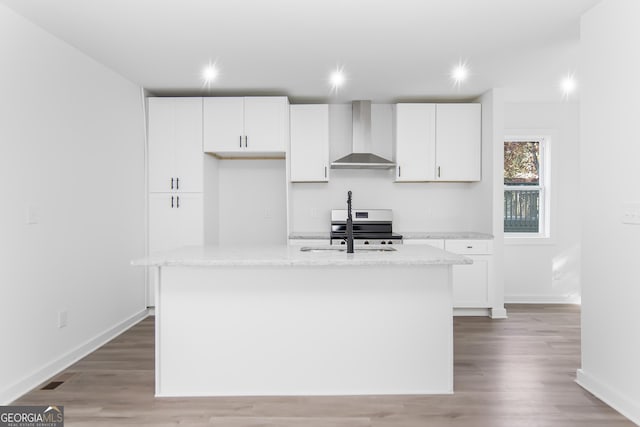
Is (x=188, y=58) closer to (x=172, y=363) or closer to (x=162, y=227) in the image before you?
(x=162, y=227)

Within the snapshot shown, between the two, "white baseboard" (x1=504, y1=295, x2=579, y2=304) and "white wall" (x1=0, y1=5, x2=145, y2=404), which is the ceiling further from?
"white baseboard" (x1=504, y1=295, x2=579, y2=304)

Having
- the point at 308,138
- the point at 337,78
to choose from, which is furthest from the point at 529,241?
the point at 337,78

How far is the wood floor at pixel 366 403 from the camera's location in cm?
246

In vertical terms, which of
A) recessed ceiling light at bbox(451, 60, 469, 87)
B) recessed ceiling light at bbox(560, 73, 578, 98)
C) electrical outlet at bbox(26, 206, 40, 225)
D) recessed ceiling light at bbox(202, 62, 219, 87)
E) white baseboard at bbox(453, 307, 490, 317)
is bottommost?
white baseboard at bbox(453, 307, 490, 317)

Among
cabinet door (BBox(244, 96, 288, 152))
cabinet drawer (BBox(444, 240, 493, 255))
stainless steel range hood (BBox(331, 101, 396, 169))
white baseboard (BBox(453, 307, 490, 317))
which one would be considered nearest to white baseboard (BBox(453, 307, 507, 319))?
white baseboard (BBox(453, 307, 490, 317))

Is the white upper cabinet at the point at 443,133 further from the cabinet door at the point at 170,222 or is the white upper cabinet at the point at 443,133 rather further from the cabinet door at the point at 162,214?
the cabinet door at the point at 162,214

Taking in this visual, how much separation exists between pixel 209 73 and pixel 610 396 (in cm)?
399

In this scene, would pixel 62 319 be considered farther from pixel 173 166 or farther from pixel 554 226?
pixel 554 226

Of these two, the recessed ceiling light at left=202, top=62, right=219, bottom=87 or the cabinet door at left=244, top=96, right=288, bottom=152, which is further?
the cabinet door at left=244, top=96, right=288, bottom=152

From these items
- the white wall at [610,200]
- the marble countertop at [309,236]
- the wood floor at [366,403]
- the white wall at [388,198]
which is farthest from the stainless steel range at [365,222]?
the white wall at [610,200]

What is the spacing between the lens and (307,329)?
281 centimetres

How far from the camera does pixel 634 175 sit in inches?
97.3

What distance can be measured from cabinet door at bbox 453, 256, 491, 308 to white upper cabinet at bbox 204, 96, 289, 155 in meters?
2.51

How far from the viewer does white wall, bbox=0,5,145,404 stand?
2.80 meters
